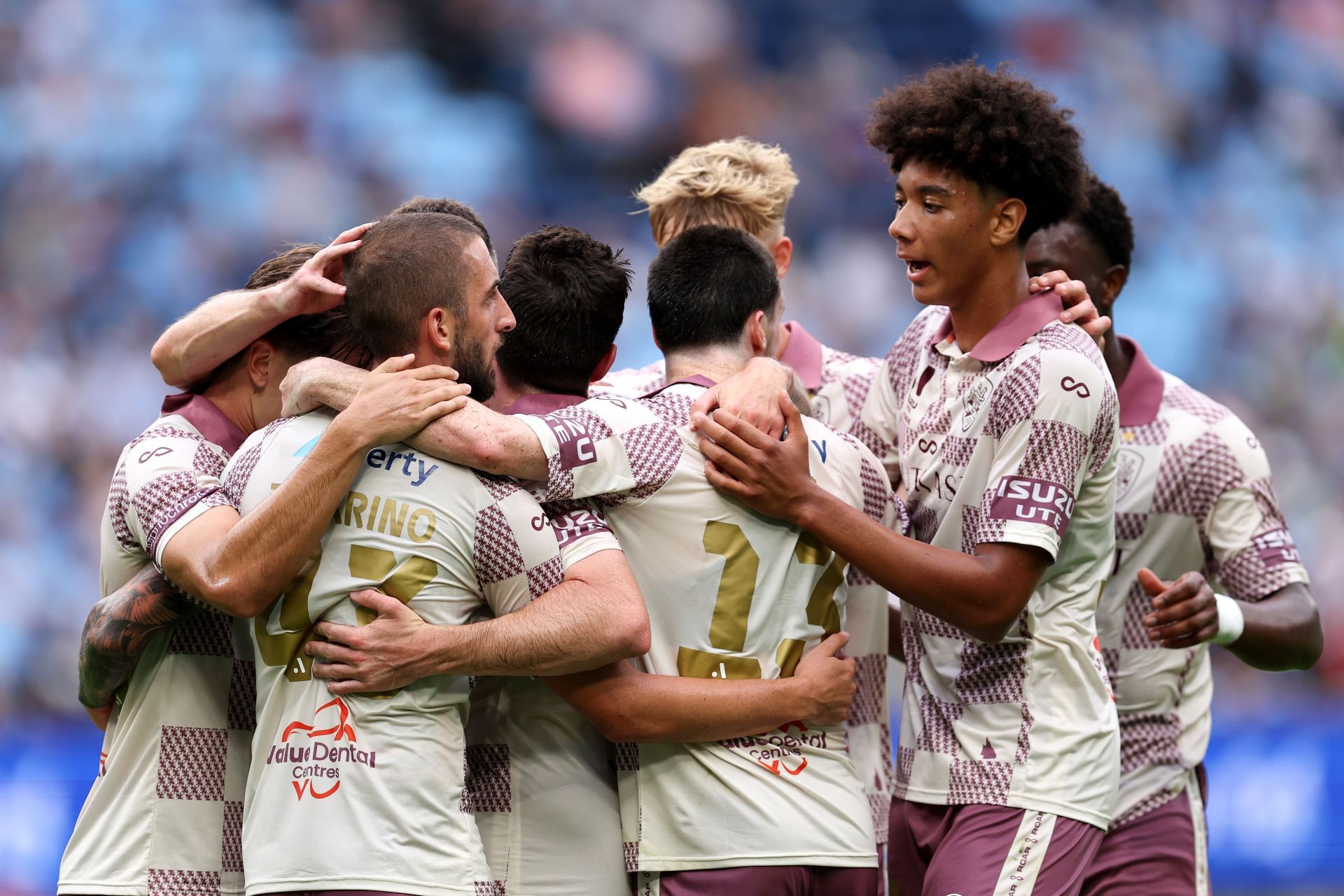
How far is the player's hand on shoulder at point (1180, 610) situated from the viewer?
3.80 metres

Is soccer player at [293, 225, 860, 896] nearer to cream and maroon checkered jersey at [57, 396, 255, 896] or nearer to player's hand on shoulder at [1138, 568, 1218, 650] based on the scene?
cream and maroon checkered jersey at [57, 396, 255, 896]

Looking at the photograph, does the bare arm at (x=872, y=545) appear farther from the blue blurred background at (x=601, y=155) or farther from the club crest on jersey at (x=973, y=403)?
the blue blurred background at (x=601, y=155)

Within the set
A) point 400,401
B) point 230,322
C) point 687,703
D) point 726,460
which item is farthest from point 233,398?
point 687,703

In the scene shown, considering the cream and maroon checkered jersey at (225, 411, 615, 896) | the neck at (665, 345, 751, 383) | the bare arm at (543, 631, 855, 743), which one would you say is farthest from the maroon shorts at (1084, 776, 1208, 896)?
the cream and maroon checkered jersey at (225, 411, 615, 896)

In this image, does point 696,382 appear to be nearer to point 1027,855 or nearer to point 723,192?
point 1027,855

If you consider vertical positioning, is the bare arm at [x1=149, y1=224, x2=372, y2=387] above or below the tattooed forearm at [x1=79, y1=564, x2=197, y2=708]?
above

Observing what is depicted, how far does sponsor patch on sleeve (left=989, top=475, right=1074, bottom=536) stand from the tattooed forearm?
78.8 inches

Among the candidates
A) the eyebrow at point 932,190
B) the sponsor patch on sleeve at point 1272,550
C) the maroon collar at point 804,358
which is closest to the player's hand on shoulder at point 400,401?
the eyebrow at point 932,190

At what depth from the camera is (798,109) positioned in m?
12.1

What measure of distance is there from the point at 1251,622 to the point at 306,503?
289 centimetres

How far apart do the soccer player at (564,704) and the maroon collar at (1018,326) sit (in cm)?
87

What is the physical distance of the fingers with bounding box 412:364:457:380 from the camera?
10.3 feet

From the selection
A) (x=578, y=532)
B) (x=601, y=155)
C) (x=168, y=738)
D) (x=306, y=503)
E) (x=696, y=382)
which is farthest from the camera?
(x=601, y=155)

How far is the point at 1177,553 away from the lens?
4.55m
